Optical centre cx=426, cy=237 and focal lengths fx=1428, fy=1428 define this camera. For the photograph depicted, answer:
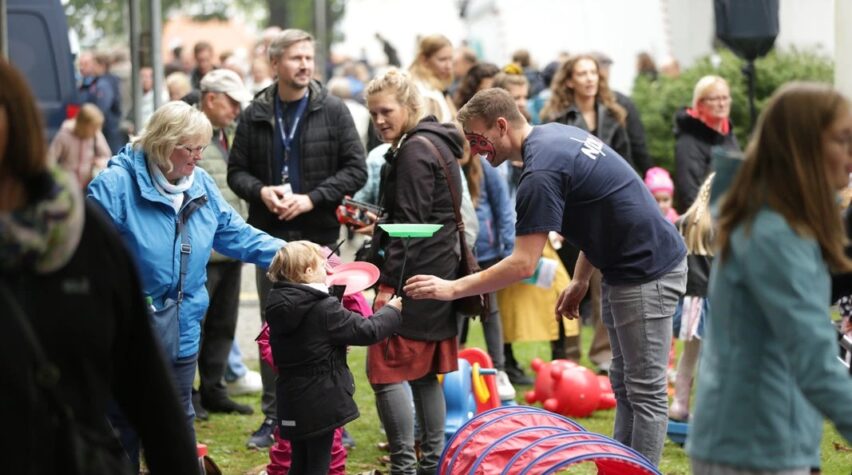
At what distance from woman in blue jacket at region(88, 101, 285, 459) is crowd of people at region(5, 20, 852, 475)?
1 cm

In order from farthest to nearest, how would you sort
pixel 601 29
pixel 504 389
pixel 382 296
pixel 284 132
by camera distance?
pixel 601 29 → pixel 504 389 → pixel 284 132 → pixel 382 296

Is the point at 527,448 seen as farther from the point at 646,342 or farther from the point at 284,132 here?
the point at 284,132

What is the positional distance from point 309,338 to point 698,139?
571 centimetres

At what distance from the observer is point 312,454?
6.28 meters

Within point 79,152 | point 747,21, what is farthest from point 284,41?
point 79,152

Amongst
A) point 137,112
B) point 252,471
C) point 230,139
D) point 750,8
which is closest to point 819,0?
point 750,8

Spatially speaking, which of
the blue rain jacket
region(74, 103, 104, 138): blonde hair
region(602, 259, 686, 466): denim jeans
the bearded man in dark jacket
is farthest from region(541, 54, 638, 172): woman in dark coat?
region(74, 103, 104, 138): blonde hair

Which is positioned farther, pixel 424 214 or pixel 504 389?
pixel 504 389

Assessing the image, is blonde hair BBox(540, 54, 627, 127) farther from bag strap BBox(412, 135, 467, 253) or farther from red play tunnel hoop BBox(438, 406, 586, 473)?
red play tunnel hoop BBox(438, 406, 586, 473)

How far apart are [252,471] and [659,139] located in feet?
29.0

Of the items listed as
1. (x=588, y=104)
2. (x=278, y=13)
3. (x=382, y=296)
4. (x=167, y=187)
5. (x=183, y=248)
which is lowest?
(x=278, y=13)

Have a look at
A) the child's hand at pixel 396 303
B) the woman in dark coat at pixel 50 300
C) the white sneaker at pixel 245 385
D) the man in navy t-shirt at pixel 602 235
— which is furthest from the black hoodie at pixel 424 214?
the woman in dark coat at pixel 50 300

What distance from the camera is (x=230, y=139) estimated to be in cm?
901

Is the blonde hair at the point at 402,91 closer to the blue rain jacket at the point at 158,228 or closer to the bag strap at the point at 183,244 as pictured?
the blue rain jacket at the point at 158,228
